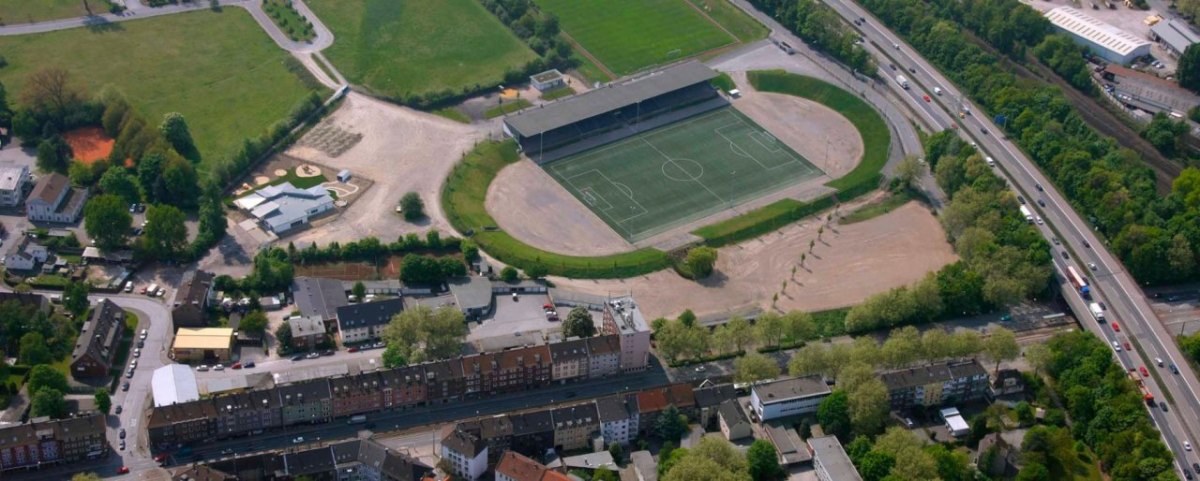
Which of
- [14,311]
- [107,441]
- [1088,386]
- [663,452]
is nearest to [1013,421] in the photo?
[1088,386]

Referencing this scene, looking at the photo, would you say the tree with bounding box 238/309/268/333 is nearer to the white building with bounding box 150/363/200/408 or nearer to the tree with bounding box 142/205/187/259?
the white building with bounding box 150/363/200/408

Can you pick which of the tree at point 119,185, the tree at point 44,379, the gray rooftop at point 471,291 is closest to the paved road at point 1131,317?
the gray rooftop at point 471,291

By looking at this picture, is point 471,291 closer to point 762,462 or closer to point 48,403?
point 762,462

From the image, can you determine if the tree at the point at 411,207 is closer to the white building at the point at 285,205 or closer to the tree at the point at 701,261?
the white building at the point at 285,205

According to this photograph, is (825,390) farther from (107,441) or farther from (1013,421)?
(107,441)

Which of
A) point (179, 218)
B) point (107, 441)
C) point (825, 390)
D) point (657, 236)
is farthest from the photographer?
point (657, 236)

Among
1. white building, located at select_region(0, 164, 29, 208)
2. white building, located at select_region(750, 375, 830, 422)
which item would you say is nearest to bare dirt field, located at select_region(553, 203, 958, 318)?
white building, located at select_region(750, 375, 830, 422)
